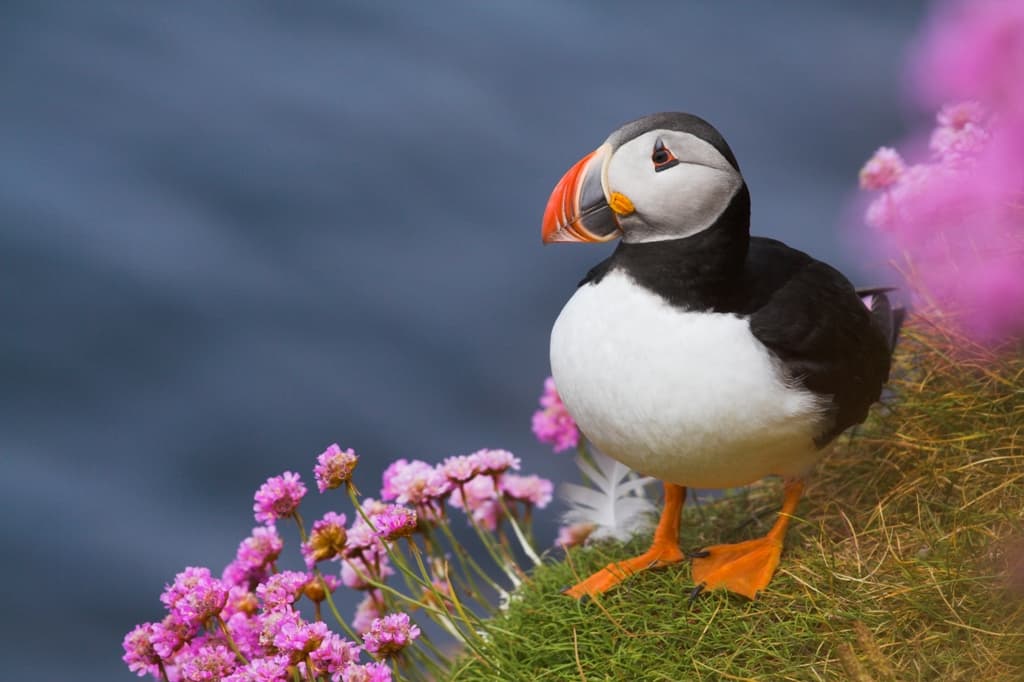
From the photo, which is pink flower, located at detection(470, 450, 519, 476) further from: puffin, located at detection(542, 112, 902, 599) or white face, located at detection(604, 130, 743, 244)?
white face, located at detection(604, 130, 743, 244)

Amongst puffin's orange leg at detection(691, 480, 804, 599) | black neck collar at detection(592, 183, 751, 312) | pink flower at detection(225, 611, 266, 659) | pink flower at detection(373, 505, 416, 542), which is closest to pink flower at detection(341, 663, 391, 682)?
pink flower at detection(373, 505, 416, 542)

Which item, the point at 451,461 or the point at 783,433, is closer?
the point at 783,433

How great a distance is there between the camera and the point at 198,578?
7.38 feet

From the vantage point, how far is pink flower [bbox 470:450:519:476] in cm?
259

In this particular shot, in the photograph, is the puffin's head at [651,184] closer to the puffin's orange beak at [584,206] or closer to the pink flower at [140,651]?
the puffin's orange beak at [584,206]

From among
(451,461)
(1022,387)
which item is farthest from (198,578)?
(1022,387)

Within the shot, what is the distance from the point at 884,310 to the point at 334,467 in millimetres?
1400

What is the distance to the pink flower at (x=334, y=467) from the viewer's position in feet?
7.02

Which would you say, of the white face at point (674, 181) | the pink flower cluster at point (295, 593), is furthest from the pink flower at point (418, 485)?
the white face at point (674, 181)

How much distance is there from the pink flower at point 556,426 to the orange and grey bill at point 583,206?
3.41ft

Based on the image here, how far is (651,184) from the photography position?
84.0 inches

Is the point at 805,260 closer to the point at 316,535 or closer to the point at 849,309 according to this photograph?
the point at 849,309

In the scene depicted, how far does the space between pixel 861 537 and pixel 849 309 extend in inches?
21.3

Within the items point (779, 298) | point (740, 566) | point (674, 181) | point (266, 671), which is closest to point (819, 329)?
point (779, 298)
